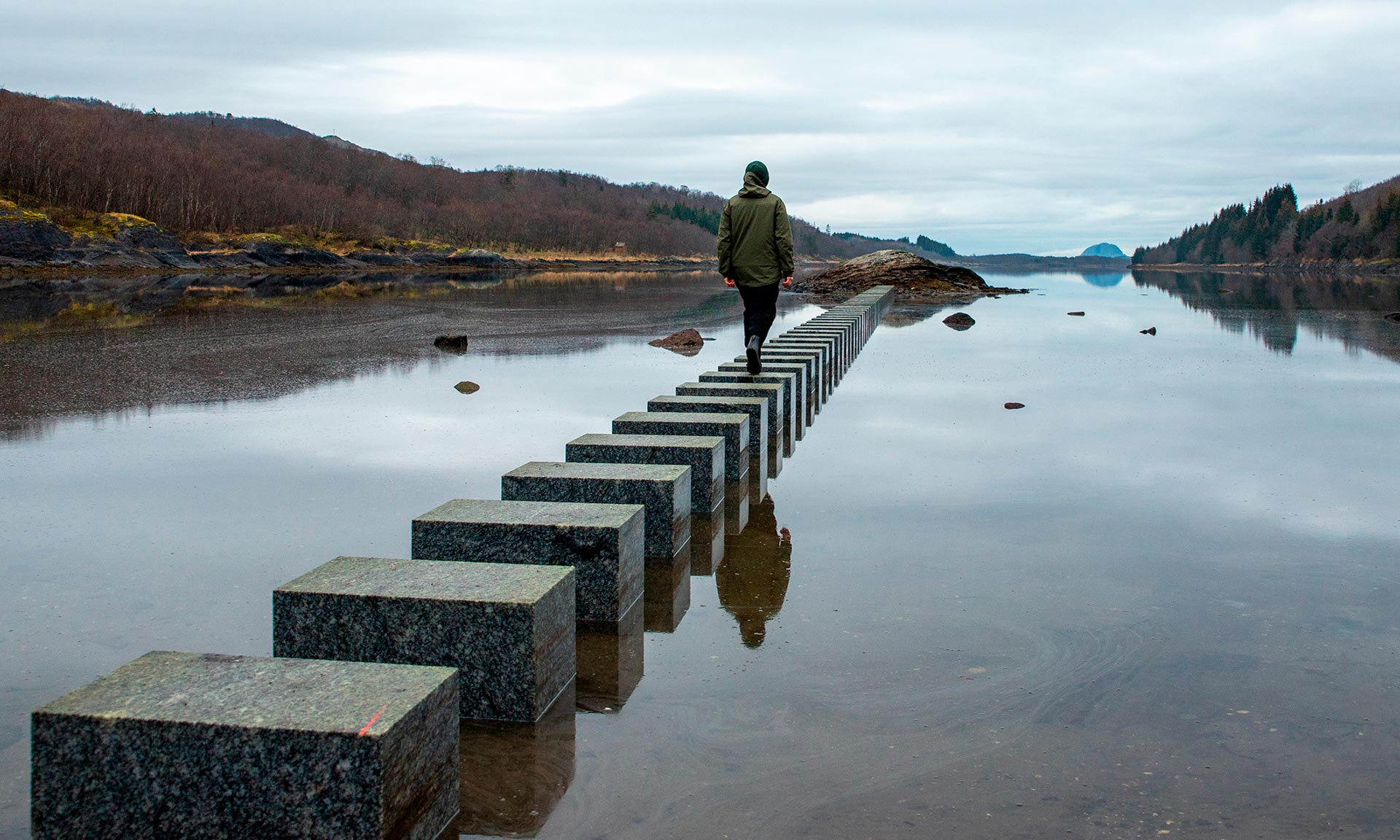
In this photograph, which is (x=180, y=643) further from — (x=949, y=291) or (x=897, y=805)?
(x=949, y=291)

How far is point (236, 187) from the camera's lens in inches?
4838

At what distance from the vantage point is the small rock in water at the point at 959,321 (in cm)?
2958

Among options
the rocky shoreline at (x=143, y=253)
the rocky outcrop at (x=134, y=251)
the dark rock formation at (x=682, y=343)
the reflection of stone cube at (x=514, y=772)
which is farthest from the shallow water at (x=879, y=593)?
the rocky outcrop at (x=134, y=251)

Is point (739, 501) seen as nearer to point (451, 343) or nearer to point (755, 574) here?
point (755, 574)

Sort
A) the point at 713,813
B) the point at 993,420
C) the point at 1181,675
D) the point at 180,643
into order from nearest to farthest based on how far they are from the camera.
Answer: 1. the point at 713,813
2. the point at 1181,675
3. the point at 180,643
4. the point at 993,420

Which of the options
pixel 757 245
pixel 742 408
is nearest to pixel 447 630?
pixel 742 408

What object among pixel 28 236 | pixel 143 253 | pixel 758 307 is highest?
pixel 28 236

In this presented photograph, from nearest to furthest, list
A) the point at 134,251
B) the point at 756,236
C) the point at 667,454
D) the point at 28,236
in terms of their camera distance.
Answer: the point at 667,454 → the point at 756,236 → the point at 28,236 → the point at 134,251

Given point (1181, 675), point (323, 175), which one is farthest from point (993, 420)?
point (323, 175)

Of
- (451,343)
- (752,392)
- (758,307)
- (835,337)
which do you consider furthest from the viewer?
(451,343)

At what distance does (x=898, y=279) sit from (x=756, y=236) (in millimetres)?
43786

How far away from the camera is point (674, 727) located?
4.46 m

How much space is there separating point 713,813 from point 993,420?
9.33 metres

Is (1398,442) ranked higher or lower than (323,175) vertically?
lower
